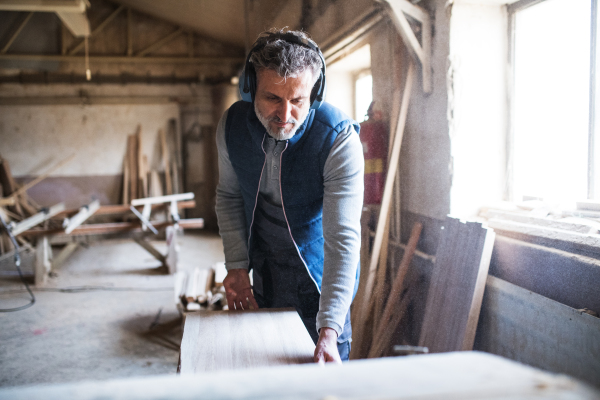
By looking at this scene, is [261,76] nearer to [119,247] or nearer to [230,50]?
[119,247]

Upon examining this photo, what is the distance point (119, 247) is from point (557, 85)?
6.66m

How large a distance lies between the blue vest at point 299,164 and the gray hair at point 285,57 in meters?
0.18

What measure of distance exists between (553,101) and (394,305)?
1.28m

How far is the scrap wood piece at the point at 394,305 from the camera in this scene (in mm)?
2354

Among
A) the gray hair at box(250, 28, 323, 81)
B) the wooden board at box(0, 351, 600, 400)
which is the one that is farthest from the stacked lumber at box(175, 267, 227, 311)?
the wooden board at box(0, 351, 600, 400)

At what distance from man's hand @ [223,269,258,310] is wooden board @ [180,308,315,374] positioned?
0.86ft

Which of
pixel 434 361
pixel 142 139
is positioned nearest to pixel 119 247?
pixel 142 139

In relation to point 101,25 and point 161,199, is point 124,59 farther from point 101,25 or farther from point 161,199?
point 161,199

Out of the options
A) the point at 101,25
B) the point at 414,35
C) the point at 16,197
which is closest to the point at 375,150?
the point at 414,35

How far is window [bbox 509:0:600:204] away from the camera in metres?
1.73

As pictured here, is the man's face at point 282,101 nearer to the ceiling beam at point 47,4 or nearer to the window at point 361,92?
the window at point 361,92

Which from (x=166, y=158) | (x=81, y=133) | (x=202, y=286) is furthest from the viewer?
(x=166, y=158)

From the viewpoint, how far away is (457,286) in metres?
1.90

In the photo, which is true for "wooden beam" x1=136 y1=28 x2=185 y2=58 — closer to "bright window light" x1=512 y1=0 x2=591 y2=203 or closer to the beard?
"bright window light" x1=512 y1=0 x2=591 y2=203
